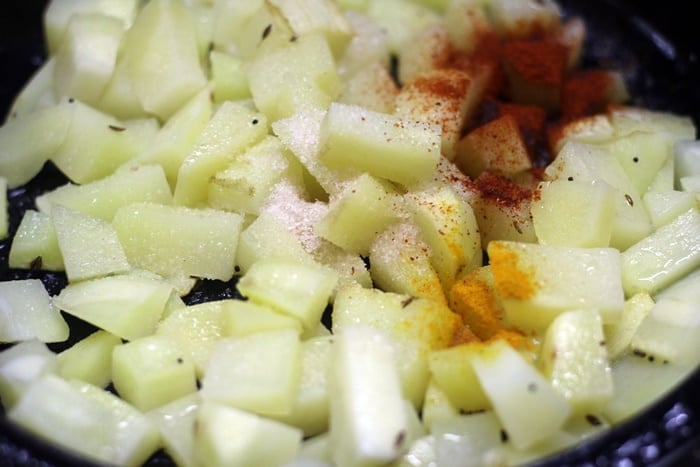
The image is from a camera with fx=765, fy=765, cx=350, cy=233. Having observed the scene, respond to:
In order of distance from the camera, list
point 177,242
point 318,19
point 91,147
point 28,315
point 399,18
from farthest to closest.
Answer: point 399,18, point 318,19, point 91,147, point 177,242, point 28,315

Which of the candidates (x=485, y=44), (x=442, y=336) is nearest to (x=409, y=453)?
(x=442, y=336)

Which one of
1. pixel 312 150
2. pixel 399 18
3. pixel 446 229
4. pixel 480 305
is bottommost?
pixel 480 305

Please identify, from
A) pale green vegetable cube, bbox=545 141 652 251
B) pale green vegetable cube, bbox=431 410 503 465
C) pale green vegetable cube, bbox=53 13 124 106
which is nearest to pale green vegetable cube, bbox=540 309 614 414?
pale green vegetable cube, bbox=431 410 503 465

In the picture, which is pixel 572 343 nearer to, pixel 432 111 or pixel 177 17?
pixel 432 111

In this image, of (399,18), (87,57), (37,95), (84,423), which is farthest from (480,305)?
(37,95)

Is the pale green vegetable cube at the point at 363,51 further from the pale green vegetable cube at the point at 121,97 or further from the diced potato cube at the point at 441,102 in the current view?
the pale green vegetable cube at the point at 121,97

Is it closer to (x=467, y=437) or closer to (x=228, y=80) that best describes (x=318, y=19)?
(x=228, y=80)

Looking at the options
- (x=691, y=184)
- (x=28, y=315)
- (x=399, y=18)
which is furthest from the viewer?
(x=399, y=18)

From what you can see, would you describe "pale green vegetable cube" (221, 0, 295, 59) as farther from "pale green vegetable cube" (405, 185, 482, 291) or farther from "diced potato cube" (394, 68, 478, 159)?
"pale green vegetable cube" (405, 185, 482, 291)
